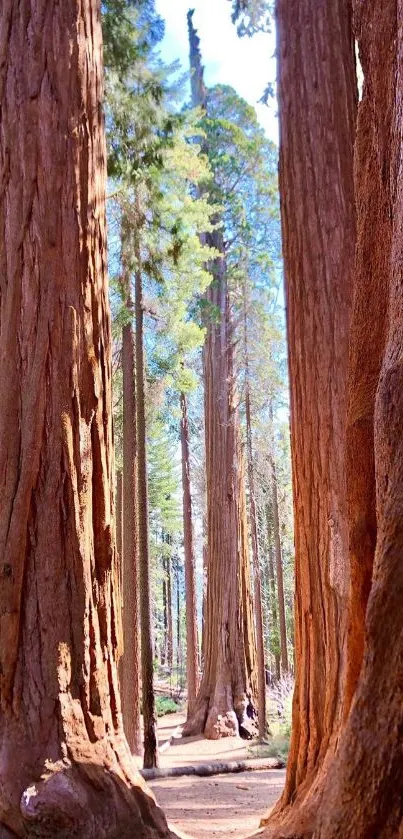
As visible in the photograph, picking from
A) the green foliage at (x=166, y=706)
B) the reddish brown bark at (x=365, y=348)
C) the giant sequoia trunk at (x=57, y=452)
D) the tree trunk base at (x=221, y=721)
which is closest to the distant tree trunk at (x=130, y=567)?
the tree trunk base at (x=221, y=721)

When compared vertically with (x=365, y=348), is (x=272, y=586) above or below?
below

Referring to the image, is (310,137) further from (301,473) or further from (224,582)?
(224,582)

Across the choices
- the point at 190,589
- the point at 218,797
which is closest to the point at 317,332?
the point at 218,797

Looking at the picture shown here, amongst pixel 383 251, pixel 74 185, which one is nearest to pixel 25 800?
pixel 383 251

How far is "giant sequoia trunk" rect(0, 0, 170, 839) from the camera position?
3150 mm

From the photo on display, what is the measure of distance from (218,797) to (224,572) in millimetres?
6384

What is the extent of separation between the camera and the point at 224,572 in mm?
13680

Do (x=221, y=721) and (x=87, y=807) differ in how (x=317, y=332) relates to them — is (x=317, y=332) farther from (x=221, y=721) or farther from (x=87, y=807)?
(x=221, y=721)

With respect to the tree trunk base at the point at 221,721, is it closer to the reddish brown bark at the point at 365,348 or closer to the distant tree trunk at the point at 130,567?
the distant tree trunk at the point at 130,567

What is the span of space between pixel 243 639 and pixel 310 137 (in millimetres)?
10729

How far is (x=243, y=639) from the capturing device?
532 inches

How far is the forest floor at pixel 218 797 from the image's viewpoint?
5480mm

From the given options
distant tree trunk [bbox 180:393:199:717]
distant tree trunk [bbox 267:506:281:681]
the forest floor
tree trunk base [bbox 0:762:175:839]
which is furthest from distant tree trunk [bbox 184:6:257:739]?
distant tree trunk [bbox 267:506:281:681]

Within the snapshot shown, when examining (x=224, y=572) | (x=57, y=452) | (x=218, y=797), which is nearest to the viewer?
(x=57, y=452)
